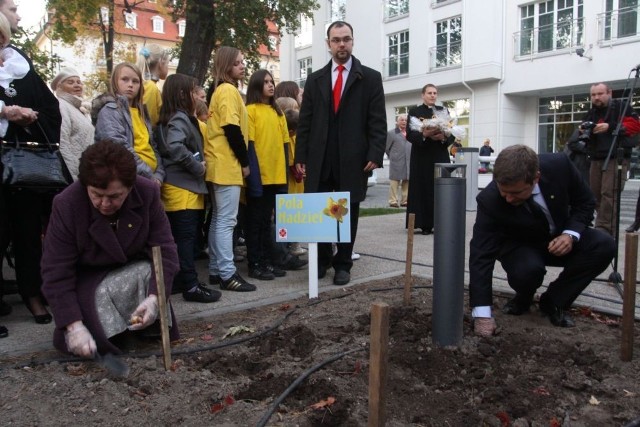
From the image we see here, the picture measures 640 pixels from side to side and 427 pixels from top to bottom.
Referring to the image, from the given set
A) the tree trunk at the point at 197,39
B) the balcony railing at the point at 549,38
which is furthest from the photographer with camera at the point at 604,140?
the balcony railing at the point at 549,38

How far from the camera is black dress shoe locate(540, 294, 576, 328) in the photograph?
3584mm

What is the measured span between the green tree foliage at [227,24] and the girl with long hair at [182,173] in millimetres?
7035

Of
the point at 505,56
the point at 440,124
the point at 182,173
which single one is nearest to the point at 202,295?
the point at 182,173

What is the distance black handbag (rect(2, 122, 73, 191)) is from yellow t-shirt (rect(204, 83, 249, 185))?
118cm

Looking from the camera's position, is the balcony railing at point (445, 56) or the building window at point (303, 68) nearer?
the balcony railing at point (445, 56)

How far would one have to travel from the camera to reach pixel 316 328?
3498 millimetres

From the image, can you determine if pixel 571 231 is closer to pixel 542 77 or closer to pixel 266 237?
pixel 266 237

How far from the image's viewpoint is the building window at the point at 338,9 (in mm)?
26359

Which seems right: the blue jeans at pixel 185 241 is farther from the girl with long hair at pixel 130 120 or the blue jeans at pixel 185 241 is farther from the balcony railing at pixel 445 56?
the balcony railing at pixel 445 56

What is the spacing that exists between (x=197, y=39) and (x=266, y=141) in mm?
7460

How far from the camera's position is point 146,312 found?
300cm

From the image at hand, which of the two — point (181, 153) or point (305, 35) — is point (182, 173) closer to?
point (181, 153)

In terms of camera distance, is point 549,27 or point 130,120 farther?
point 549,27

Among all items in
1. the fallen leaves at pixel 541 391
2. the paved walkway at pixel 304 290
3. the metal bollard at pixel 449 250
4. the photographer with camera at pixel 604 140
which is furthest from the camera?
the photographer with camera at pixel 604 140
